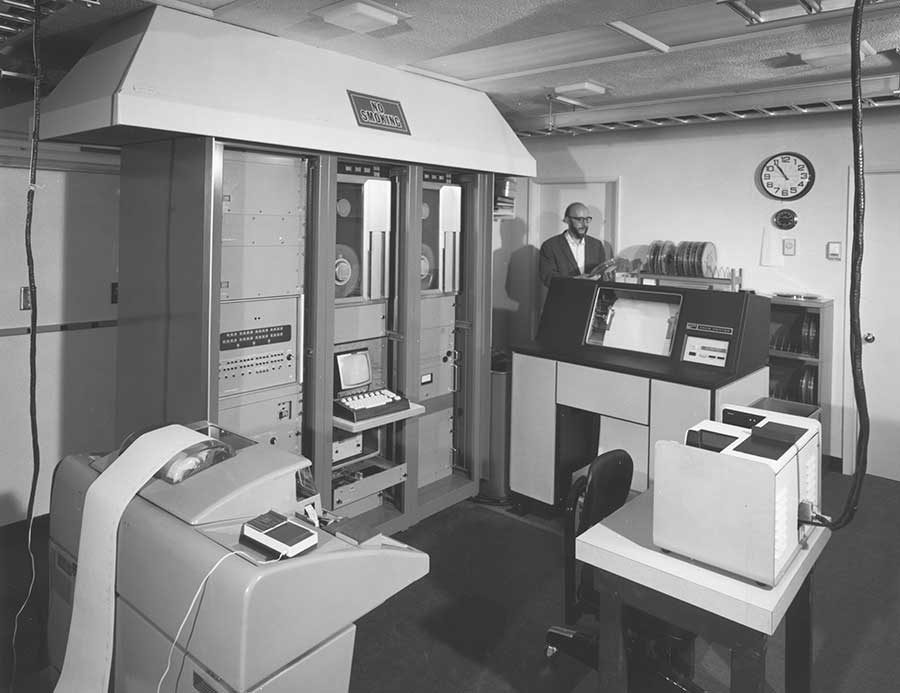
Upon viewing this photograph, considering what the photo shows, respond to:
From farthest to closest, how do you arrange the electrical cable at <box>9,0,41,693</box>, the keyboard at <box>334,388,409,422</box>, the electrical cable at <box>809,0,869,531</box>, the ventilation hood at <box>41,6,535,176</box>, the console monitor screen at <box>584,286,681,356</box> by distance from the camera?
1. the console monitor screen at <box>584,286,681,356</box>
2. the keyboard at <box>334,388,409,422</box>
3. the ventilation hood at <box>41,6,535,176</box>
4. the electrical cable at <box>9,0,41,693</box>
5. the electrical cable at <box>809,0,869,531</box>

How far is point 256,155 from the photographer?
118 inches

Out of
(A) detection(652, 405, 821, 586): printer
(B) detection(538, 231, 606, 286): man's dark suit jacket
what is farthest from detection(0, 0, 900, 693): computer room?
(B) detection(538, 231, 606, 286): man's dark suit jacket

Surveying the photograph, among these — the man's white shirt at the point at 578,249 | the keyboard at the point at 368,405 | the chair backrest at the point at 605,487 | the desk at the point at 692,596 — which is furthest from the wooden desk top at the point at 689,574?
the man's white shirt at the point at 578,249

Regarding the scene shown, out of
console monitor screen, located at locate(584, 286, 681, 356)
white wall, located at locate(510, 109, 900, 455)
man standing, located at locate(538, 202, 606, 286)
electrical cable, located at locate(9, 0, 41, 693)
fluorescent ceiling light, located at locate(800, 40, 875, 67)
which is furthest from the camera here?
man standing, located at locate(538, 202, 606, 286)

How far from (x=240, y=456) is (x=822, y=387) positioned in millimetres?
4166

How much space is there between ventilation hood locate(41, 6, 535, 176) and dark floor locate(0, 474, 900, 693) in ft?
6.56

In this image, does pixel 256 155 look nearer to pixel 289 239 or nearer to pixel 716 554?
pixel 289 239

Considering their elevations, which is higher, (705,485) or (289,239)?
(289,239)

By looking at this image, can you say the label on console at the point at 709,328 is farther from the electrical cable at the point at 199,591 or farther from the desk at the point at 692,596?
the electrical cable at the point at 199,591

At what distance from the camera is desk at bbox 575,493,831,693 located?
5.68 feet

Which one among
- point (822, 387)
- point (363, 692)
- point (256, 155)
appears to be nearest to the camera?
point (363, 692)

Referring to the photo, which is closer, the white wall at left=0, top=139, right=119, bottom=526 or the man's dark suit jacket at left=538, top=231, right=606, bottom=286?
the white wall at left=0, top=139, right=119, bottom=526

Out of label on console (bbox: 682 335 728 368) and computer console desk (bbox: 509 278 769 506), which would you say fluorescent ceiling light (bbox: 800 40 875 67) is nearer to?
computer console desk (bbox: 509 278 769 506)

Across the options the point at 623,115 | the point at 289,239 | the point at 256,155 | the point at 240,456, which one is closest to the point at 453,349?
the point at 289,239
